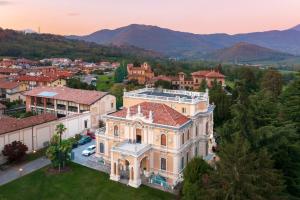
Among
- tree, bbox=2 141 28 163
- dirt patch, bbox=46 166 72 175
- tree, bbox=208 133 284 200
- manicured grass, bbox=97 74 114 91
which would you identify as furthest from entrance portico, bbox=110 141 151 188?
manicured grass, bbox=97 74 114 91

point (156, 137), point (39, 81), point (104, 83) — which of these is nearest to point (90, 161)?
point (156, 137)

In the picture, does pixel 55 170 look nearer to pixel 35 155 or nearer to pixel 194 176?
pixel 35 155

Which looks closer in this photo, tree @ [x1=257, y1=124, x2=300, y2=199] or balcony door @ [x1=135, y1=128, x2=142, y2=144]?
tree @ [x1=257, y1=124, x2=300, y2=199]

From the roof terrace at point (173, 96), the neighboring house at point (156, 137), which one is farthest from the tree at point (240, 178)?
the roof terrace at point (173, 96)

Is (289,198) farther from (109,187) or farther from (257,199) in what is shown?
(109,187)

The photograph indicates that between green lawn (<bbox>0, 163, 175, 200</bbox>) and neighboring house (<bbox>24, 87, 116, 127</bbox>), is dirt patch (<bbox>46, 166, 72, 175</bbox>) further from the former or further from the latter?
neighboring house (<bbox>24, 87, 116, 127</bbox>)
